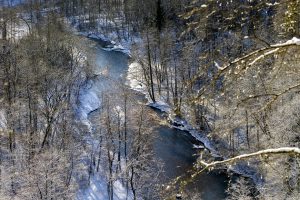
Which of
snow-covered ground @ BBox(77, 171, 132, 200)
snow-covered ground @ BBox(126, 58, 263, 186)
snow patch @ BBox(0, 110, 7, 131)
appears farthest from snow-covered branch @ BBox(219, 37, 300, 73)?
snow patch @ BBox(0, 110, 7, 131)

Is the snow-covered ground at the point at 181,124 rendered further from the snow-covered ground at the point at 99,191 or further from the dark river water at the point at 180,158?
the snow-covered ground at the point at 99,191

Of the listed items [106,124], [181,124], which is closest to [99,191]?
[106,124]

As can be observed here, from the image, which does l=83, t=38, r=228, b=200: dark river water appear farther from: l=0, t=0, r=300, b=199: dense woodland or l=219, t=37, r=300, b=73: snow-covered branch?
l=219, t=37, r=300, b=73: snow-covered branch

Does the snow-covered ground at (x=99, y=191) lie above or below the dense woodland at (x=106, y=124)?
below

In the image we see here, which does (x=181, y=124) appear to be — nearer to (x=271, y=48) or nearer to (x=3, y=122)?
(x=3, y=122)

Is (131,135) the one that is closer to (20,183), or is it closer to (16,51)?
(20,183)

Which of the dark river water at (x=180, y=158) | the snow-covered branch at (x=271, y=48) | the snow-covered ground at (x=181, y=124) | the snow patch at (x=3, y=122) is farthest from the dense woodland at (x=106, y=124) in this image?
the snow-covered branch at (x=271, y=48)

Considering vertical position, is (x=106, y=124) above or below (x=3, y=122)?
above

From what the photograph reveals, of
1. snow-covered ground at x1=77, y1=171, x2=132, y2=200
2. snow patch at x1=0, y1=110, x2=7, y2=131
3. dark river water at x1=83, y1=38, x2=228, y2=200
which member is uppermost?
snow patch at x1=0, y1=110, x2=7, y2=131

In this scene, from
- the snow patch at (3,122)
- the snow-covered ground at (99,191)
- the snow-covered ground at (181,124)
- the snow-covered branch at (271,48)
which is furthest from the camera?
the snow patch at (3,122)

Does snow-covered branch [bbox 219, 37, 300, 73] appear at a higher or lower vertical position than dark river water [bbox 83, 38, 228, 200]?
higher

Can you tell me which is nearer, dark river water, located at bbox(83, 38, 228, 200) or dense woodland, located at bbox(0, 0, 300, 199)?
dense woodland, located at bbox(0, 0, 300, 199)
